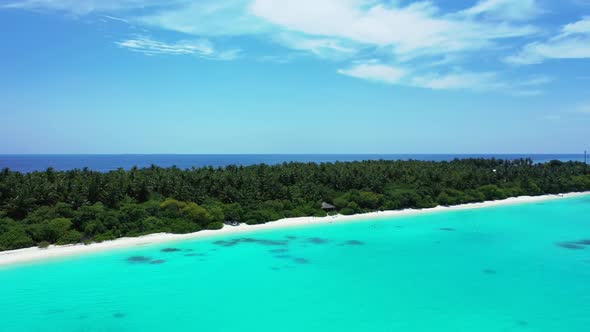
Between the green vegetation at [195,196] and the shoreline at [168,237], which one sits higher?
the green vegetation at [195,196]

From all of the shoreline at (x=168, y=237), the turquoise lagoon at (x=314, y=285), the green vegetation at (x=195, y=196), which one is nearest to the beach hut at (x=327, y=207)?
the green vegetation at (x=195, y=196)

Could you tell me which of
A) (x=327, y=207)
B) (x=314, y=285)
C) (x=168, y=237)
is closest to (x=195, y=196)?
(x=168, y=237)

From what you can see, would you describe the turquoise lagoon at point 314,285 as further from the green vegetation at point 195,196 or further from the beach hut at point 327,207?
the beach hut at point 327,207

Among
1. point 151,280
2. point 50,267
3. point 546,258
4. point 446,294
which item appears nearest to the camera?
point 446,294

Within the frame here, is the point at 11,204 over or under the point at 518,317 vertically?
Result: over

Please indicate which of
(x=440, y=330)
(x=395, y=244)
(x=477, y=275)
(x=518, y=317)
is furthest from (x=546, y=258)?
(x=440, y=330)

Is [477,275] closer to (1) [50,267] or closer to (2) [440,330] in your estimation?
(2) [440,330]
